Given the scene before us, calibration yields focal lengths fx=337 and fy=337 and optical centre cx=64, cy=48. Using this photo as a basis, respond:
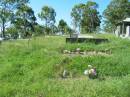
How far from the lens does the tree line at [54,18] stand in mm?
52344

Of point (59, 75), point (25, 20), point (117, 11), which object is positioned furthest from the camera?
point (25, 20)

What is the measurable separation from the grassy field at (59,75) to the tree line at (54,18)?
1394 inches

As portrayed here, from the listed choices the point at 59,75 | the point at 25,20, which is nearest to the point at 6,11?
the point at 25,20

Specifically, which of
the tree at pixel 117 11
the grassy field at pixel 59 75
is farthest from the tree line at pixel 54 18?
the grassy field at pixel 59 75

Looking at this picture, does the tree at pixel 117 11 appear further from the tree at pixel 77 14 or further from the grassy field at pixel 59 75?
the grassy field at pixel 59 75

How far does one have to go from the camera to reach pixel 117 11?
5219 cm

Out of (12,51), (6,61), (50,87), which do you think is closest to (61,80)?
(50,87)

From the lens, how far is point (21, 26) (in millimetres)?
56594

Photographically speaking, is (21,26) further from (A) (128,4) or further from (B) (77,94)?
(B) (77,94)

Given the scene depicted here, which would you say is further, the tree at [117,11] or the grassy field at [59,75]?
the tree at [117,11]

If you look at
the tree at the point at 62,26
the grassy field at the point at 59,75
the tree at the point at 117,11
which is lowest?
the grassy field at the point at 59,75

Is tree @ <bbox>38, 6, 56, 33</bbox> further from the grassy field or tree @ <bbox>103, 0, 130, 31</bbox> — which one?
the grassy field

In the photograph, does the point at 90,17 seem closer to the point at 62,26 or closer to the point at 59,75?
the point at 62,26

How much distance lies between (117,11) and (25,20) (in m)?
15.5
